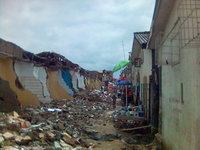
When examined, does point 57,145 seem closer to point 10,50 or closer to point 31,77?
point 10,50

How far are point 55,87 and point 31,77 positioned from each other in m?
5.40

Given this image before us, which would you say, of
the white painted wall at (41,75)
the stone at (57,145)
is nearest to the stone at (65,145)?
the stone at (57,145)

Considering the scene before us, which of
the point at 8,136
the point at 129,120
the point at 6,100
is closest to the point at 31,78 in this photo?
the point at 6,100

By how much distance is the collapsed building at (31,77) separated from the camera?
13391 millimetres

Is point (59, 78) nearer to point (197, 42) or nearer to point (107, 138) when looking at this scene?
point (107, 138)

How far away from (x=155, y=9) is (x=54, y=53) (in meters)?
14.7

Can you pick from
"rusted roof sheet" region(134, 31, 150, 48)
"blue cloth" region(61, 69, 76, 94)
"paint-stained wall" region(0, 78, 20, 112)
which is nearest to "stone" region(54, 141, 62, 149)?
"paint-stained wall" region(0, 78, 20, 112)

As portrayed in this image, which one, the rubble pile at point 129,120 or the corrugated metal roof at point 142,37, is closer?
the rubble pile at point 129,120

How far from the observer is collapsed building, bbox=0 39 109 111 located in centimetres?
1339

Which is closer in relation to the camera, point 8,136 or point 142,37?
point 8,136

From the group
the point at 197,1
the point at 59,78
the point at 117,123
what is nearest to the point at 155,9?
the point at 197,1

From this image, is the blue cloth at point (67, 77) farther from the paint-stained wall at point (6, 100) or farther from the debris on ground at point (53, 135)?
the paint-stained wall at point (6, 100)

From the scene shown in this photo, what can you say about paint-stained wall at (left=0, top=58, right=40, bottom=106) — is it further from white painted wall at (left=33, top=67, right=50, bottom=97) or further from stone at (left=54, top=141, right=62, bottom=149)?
stone at (left=54, top=141, right=62, bottom=149)

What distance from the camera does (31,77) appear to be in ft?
57.9
